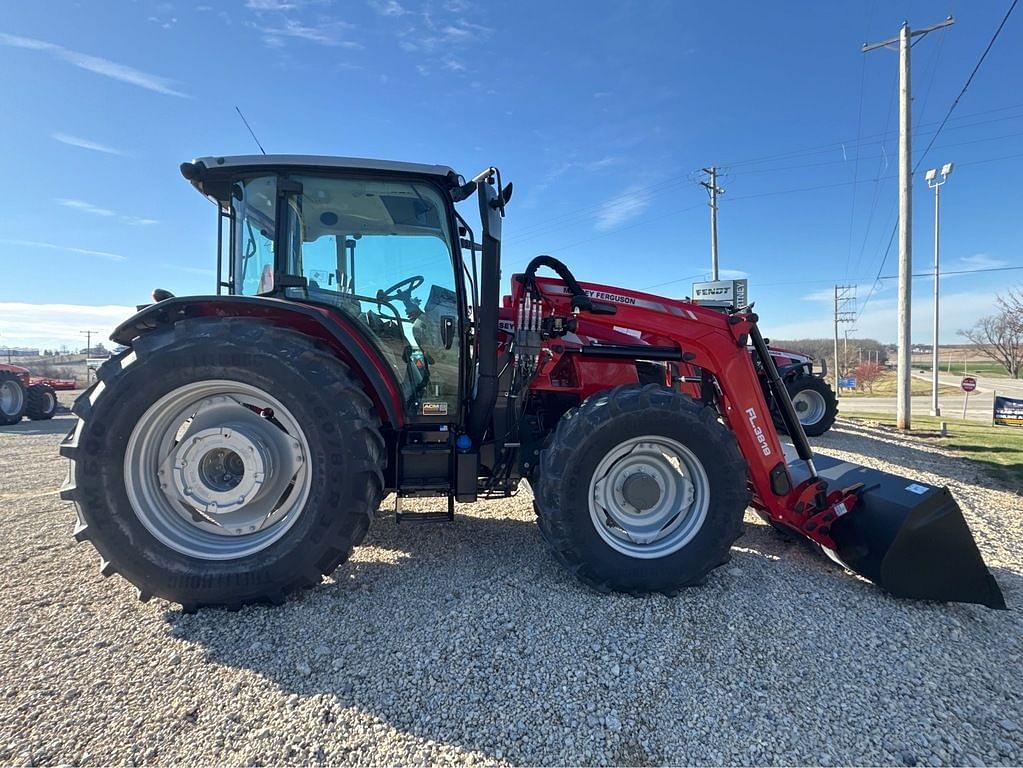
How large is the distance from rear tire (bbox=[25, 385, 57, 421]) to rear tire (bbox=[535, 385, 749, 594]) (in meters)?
16.0

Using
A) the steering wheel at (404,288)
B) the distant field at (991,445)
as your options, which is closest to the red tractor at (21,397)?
the steering wheel at (404,288)

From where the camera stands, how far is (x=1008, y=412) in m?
10.3

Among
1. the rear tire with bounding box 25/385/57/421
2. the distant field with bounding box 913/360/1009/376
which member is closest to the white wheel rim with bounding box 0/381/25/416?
the rear tire with bounding box 25/385/57/421

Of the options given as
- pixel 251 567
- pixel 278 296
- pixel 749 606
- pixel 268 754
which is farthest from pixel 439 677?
pixel 278 296

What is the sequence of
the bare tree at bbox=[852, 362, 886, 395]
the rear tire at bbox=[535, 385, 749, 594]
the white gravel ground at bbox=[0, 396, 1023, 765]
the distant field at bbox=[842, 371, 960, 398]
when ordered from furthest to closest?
the bare tree at bbox=[852, 362, 886, 395] < the distant field at bbox=[842, 371, 960, 398] < the rear tire at bbox=[535, 385, 749, 594] < the white gravel ground at bbox=[0, 396, 1023, 765]

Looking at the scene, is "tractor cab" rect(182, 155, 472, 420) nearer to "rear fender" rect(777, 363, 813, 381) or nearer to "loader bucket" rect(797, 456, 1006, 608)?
"loader bucket" rect(797, 456, 1006, 608)

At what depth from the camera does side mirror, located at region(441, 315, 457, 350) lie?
319 centimetres

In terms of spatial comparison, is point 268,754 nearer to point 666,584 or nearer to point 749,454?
point 666,584

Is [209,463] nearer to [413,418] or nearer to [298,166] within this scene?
[413,418]

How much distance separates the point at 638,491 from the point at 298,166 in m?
2.70

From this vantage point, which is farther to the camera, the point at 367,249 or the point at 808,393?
the point at 808,393

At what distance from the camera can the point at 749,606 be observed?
2.60 meters

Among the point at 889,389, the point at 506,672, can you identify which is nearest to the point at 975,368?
the point at 889,389

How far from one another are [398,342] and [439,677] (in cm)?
186
